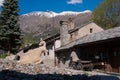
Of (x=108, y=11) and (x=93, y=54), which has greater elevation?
(x=108, y=11)

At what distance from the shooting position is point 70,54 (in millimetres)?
37500

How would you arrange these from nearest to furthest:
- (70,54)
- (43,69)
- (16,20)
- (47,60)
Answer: (43,69), (70,54), (47,60), (16,20)

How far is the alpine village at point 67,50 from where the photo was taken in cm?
1892

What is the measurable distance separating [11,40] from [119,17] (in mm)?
19689

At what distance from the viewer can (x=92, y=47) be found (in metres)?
30.6

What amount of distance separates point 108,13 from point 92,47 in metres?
27.8

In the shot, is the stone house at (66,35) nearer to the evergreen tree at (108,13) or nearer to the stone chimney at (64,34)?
the stone chimney at (64,34)

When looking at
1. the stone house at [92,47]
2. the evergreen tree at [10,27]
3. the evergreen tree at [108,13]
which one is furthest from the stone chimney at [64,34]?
the evergreen tree at [108,13]

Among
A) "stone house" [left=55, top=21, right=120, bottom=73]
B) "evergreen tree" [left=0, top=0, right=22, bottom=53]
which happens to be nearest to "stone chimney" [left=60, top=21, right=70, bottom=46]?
"stone house" [left=55, top=21, right=120, bottom=73]

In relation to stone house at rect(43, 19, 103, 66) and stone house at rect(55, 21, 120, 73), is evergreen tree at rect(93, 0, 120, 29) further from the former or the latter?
stone house at rect(55, 21, 120, 73)

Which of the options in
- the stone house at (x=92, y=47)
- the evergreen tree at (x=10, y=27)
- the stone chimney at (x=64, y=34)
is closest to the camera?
the stone house at (x=92, y=47)

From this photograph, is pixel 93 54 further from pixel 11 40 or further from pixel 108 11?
pixel 108 11

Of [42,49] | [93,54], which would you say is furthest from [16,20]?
[42,49]

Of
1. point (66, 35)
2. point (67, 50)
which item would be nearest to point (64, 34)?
point (66, 35)
